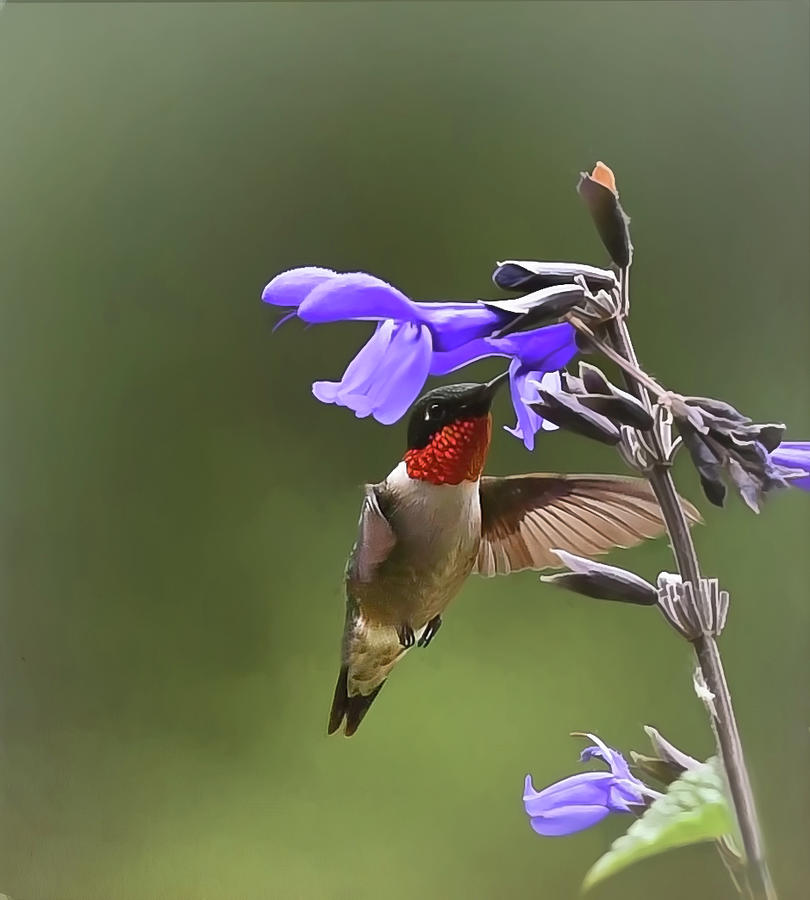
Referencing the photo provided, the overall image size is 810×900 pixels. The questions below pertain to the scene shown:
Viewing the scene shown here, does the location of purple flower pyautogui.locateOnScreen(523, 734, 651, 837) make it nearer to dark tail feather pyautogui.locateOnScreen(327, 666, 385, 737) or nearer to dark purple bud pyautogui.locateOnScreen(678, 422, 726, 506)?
dark tail feather pyautogui.locateOnScreen(327, 666, 385, 737)

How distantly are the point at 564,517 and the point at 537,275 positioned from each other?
28 cm

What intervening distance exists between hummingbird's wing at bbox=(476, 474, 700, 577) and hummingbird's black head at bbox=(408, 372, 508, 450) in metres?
0.08

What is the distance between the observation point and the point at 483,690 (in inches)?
38.3

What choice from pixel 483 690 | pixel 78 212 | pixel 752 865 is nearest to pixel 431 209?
pixel 78 212

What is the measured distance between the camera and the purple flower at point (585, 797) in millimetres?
933

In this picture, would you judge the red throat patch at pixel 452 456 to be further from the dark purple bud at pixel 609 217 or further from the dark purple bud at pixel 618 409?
the dark purple bud at pixel 609 217

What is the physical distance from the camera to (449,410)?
3.00 feet

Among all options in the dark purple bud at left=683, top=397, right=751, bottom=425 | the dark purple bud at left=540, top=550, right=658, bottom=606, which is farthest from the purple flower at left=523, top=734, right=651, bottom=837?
the dark purple bud at left=683, top=397, right=751, bottom=425

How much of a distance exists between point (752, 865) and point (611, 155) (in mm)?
857

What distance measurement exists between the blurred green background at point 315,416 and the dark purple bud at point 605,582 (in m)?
0.03

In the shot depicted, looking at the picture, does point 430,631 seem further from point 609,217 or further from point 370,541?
point 609,217

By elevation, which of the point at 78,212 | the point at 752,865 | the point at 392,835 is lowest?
the point at 392,835

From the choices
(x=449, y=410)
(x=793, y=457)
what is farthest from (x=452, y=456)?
(x=793, y=457)

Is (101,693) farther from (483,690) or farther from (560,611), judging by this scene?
(560,611)
